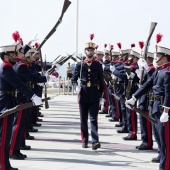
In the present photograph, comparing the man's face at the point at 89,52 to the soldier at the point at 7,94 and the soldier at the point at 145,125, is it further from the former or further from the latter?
the soldier at the point at 7,94

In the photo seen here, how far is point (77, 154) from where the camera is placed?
8.39 m

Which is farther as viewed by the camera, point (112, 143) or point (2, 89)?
point (112, 143)

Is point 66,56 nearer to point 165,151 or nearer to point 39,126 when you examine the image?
point 39,126

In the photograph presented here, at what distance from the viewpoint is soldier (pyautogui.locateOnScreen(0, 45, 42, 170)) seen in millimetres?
6762

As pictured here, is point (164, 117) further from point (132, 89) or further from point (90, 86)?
point (132, 89)

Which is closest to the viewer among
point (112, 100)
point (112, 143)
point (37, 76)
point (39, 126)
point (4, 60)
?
point (4, 60)

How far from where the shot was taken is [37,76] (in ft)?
27.7

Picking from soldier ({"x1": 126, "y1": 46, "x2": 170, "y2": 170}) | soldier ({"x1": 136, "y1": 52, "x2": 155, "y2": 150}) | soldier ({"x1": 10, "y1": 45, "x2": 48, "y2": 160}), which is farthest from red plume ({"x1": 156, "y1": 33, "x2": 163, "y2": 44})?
soldier ({"x1": 10, "y1": 45, "x2": 48, "y2": 160})

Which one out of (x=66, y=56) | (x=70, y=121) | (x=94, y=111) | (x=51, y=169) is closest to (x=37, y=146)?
(x=94, y=111)

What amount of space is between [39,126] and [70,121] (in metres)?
1.68

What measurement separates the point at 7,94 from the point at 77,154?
2011mm

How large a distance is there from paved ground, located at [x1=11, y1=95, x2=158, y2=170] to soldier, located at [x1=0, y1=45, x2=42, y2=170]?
1.62ft

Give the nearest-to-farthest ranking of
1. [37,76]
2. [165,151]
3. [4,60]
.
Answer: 1. [165,151]
2. [4,60]
3. [37,76]

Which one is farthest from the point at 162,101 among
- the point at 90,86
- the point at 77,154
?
the point at 90,86
